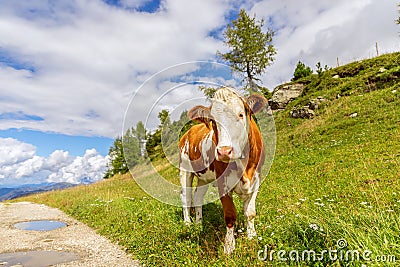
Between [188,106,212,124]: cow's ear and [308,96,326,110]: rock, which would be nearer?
[188,106,212,124]: cow's ear

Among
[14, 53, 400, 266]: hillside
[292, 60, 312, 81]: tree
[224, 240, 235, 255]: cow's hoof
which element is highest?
[292, 60, 312, 81]: tree

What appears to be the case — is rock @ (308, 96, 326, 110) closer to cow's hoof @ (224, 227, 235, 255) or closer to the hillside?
the hillside

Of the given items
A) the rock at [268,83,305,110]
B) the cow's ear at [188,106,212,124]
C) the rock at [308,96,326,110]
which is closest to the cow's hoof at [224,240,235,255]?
the cow's ear at [188,106,212,124]

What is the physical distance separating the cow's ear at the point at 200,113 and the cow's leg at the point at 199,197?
2.64 m

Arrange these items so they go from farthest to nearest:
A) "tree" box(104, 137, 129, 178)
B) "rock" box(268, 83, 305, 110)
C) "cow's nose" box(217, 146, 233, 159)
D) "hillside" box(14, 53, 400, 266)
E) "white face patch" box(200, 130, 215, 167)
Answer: "tree" box(104, 137, 129, 178) → "rock" box(268, 83, 305, 110) → "white face patch" box(200, 130, 215, 167) → "cow's nose" box(217, 146, 233, 159) → "hillside" box(14, 53, 400, 266)

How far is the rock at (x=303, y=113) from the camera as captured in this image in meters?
21.6

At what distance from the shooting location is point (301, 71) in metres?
34.0

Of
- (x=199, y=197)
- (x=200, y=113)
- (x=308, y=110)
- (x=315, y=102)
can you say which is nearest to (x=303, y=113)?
(x=308, y=110)

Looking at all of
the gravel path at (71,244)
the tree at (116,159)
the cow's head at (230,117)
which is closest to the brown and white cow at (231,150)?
the cow's head at (230,117)

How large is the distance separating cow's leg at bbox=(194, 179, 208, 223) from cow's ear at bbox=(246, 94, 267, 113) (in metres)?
2.92

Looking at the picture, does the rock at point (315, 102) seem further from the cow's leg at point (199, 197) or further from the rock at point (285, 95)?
the cow's leg at point (199, 197)

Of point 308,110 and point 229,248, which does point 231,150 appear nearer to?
point 229,248

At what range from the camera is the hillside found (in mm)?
3898

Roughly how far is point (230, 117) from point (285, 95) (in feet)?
88.8
